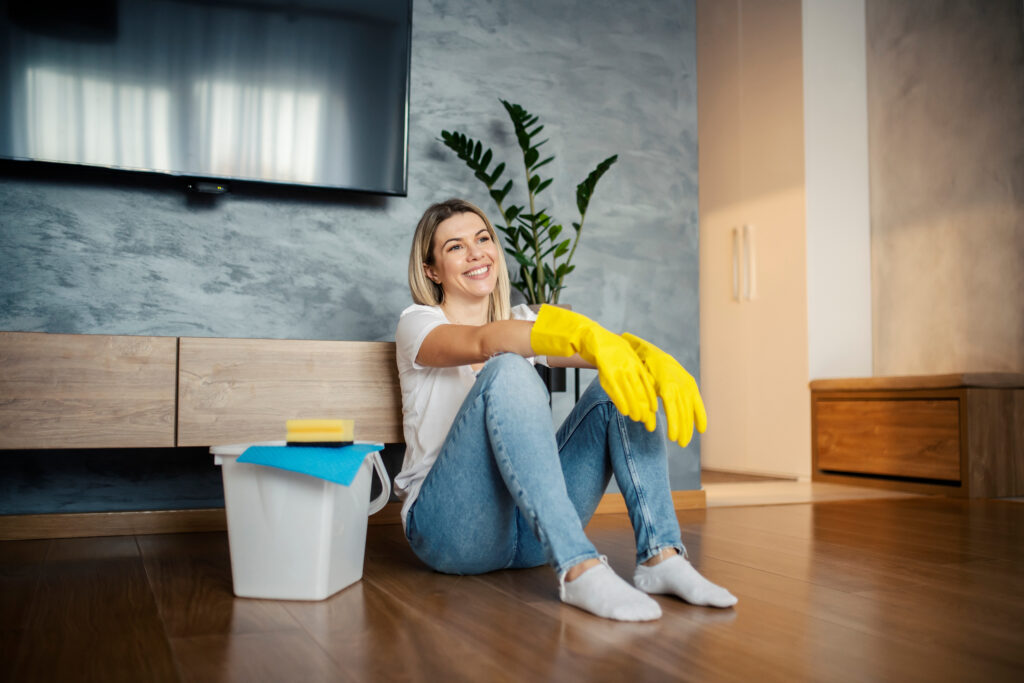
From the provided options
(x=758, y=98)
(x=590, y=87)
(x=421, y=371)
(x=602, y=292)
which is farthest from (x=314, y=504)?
(x=758, y=98)

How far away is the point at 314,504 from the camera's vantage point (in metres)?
1.40

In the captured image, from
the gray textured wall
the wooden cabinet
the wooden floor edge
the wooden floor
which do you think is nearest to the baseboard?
the wooden floor edge

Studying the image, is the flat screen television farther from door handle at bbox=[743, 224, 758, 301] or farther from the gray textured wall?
door handle at bbox=[743, 224, 758, 301]

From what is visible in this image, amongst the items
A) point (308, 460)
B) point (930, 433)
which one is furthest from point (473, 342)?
point (930, 433)

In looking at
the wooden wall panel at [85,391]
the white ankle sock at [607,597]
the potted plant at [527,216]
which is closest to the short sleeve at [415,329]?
the white ankle sock at [607,597]

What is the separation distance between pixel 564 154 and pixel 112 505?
1.75 metres

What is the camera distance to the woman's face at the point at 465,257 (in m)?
1.78

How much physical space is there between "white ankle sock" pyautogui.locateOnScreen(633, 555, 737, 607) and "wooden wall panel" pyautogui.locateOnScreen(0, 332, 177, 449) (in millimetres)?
1215

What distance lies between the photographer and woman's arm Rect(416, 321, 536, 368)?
1468 mm

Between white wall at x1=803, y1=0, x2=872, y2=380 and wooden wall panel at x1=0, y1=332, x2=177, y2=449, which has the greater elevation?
white wall at x1=803, y1=0, x2=872, y2=380

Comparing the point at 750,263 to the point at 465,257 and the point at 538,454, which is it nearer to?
the point at 465,257

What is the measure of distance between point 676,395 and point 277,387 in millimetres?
1102

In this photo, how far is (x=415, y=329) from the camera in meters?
1.63

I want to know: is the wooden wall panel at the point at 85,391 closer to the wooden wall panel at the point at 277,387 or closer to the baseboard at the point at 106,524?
the wooden wall panel at the point at 277,387
